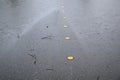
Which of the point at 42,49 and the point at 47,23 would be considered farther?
the point at 47,23

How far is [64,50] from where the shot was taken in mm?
5820

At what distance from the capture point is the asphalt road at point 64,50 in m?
4.56

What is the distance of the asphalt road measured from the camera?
15.0ft

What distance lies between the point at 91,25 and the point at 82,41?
186cm

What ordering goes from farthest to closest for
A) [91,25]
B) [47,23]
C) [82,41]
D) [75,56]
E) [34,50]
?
[47,23] < [91,25] < [82,41] < [34,50] < [75,56]

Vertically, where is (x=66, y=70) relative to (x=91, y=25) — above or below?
below

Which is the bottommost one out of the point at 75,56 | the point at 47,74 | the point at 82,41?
Answer: the point at 47,74

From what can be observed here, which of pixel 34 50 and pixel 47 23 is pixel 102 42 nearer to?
pixel 34 50

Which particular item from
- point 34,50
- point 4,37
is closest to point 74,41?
point 34,50

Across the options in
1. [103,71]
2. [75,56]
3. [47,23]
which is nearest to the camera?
[103,71]

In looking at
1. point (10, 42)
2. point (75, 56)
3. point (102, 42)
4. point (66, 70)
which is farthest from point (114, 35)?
point (10, 42)

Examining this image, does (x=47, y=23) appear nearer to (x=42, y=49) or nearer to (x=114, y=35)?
(x=42, y=49)

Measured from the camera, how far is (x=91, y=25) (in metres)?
7.93

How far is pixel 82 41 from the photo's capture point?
6402 mm
